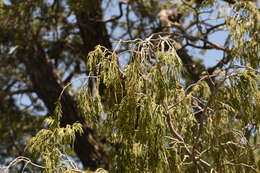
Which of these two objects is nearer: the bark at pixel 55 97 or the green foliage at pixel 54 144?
the green foliage at pixel 54 144

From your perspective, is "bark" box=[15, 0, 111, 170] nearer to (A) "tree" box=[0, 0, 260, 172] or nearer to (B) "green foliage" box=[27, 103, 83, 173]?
(A) "tree" box=[0, 0, 260, 172]

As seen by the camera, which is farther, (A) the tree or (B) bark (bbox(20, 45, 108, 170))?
(B) bark (bbox(20, 45, 108, 170))

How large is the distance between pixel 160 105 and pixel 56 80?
13.8 feet

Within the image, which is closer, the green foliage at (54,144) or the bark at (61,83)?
the green foliage at (54,144)

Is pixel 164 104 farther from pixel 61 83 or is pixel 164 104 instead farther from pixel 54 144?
pixel 61 83

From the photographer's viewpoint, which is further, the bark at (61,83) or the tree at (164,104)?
the bark at (61,83)

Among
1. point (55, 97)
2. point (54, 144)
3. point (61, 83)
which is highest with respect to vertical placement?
point (61, 83)

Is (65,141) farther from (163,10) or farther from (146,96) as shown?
(163,10)

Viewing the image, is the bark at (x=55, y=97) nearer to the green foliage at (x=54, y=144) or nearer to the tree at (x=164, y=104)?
the tree at (x=164, y=104)

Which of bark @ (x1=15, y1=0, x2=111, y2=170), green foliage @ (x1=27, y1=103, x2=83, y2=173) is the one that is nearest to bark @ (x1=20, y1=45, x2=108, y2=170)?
bark @ (x1=15, y1=0, x2=111, y2=170)

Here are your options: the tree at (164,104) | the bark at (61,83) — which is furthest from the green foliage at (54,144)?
the bark at (61,83)

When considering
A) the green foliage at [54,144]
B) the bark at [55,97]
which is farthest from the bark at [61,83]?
the green foliage at [54,144]

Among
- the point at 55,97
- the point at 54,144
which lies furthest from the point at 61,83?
the point at 54,144

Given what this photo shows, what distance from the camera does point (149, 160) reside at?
11.6 feet
